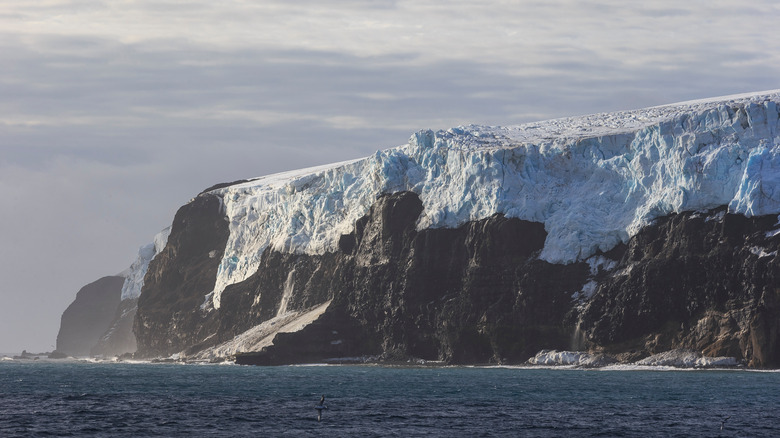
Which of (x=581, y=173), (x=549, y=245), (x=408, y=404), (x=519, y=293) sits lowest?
(x=408, y=404)

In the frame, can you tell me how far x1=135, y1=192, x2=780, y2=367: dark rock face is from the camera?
5113 inches

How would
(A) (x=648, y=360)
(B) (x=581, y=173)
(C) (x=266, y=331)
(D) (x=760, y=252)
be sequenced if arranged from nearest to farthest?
(D) (x=760, y=252), (A) (x=648, y=360), (B) (x=581, y=173), (C) (x=266, y=331)

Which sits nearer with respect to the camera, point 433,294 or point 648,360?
point 648,360

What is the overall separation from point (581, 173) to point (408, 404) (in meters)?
69.5

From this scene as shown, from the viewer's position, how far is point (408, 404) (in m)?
87.9

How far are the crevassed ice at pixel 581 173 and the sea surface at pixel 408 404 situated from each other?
23.2m

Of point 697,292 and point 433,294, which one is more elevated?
point 433,294

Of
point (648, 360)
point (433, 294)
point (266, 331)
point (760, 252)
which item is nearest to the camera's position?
point (760, 252)

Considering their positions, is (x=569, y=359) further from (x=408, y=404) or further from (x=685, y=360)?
(x=408, y=404)

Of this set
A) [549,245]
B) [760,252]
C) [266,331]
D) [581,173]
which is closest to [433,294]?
[549,245]

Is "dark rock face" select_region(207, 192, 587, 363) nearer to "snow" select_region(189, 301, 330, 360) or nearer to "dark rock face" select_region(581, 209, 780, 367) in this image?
"snow" select_region(189, 301, 330, 360)

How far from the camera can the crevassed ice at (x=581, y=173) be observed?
13538 cm

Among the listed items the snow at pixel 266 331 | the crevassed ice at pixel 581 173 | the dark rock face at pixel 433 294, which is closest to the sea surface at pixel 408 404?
the dark rock face at pixel 433 294

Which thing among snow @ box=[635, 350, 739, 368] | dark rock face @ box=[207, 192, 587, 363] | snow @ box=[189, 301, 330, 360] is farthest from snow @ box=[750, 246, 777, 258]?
snow @ box=[189, 301, 330, 360]
